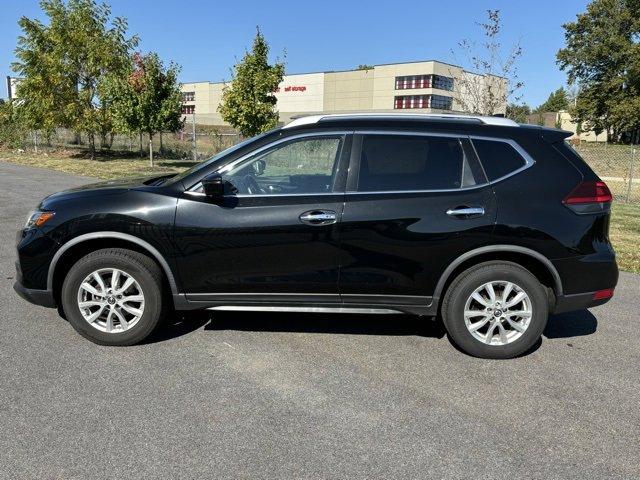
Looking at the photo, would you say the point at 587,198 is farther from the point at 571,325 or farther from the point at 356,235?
the point at 356,235

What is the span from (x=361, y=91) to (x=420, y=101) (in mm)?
12124

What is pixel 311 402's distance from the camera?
3412 millimetres

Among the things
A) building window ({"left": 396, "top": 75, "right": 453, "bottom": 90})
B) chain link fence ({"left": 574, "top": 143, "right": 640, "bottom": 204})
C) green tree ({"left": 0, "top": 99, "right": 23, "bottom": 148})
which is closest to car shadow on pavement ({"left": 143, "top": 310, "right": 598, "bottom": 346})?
chain link fence ({"left": 574, "top": 143, "right": 640, "bottom": 204})

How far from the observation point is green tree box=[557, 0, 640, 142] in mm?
61594

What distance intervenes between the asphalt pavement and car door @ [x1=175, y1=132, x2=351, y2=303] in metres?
0.53

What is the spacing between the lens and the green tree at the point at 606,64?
61.6 m

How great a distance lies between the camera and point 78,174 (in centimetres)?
1977

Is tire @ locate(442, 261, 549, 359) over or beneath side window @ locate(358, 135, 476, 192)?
beneath

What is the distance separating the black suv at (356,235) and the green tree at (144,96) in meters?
17.9

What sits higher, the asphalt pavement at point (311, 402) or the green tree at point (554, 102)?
the green tree at point (554, 102)

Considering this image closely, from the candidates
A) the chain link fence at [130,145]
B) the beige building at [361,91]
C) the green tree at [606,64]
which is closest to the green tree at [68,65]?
the chain link fence at [130,145]

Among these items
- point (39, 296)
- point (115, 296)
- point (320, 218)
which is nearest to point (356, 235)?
point (320, 218)

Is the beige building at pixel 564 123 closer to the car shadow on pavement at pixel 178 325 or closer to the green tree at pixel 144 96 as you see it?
the green tree at pixel 144 96

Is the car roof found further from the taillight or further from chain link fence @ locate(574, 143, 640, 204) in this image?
chain link fence @ locate(574, 143, 640, 204)
